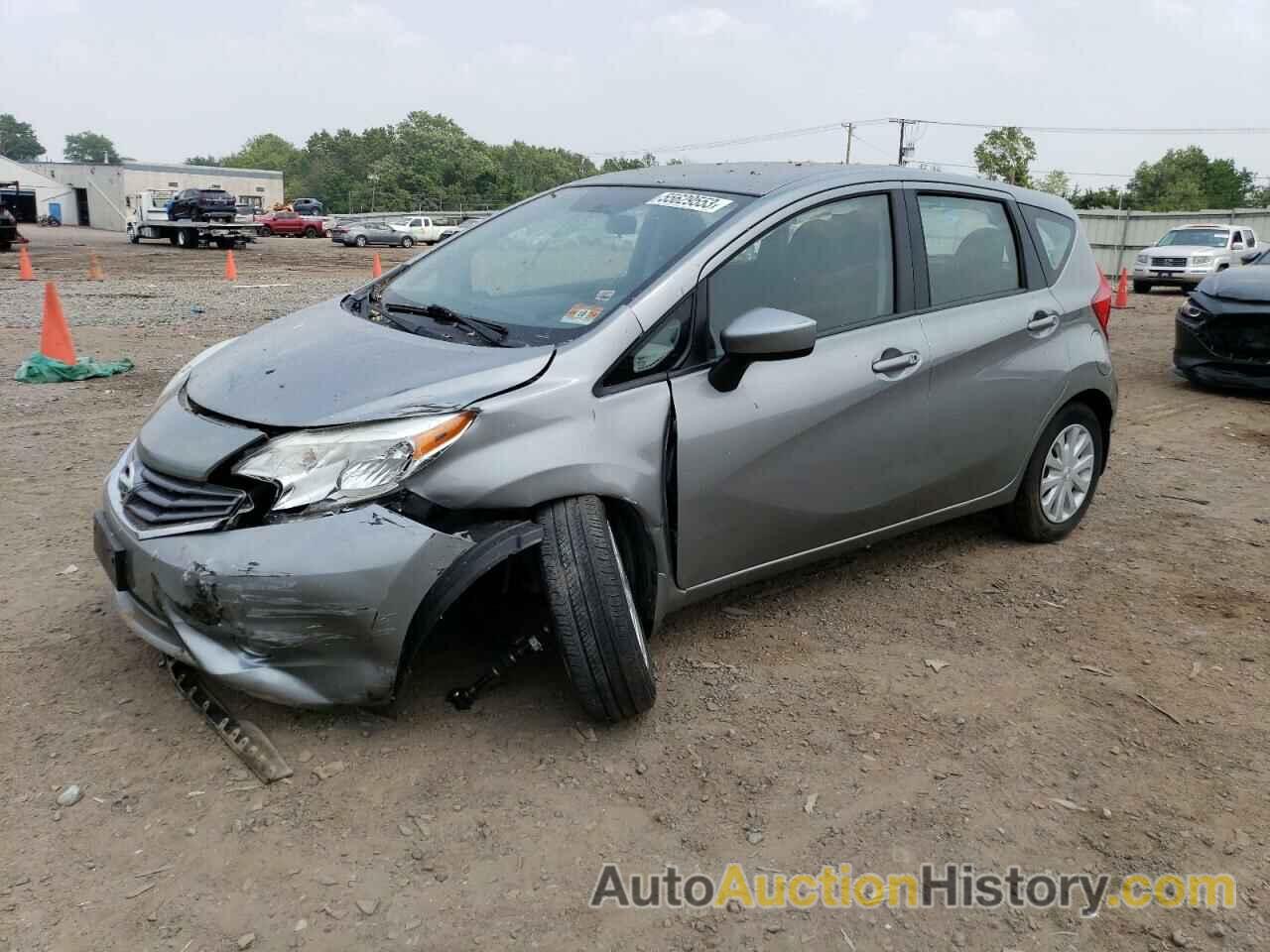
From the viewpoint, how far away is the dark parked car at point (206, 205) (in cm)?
3167

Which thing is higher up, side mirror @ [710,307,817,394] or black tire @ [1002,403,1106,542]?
side mirror @ [710,307,817,394]

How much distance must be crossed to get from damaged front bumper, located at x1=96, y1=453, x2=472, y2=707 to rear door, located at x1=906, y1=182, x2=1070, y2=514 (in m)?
2.11

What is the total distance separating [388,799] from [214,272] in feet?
68.9

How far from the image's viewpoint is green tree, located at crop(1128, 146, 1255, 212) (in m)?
70.8

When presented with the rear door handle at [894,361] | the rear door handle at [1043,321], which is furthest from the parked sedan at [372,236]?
the rear door handle at [894,361]

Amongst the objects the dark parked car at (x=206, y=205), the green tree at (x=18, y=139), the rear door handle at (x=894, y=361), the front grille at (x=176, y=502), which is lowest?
the front grille at (x=176, y=502)

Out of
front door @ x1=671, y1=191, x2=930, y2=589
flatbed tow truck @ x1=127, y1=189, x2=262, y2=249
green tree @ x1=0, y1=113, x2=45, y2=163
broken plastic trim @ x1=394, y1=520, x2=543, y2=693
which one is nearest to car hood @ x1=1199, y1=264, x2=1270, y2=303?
front door @ x1=671, y1=191, x2=930, y2=589

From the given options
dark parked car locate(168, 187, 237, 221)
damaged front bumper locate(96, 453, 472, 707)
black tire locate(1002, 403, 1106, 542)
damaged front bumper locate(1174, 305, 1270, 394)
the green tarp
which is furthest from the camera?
dark parked car locate(168, 187, 237, 221)

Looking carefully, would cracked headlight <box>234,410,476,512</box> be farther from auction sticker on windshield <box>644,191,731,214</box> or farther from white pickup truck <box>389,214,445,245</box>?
white pickup truck <box>389,214,445,245</box>

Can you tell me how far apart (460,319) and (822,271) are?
4.19 ft

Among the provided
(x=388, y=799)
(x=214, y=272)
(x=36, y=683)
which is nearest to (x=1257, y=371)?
(x=388, y=799)

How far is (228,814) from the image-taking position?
2648 mm

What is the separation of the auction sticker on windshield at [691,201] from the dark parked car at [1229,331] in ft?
21.1

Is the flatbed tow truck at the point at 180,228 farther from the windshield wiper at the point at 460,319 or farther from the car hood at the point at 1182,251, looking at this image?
the windshield wiper at the point at 460,319
